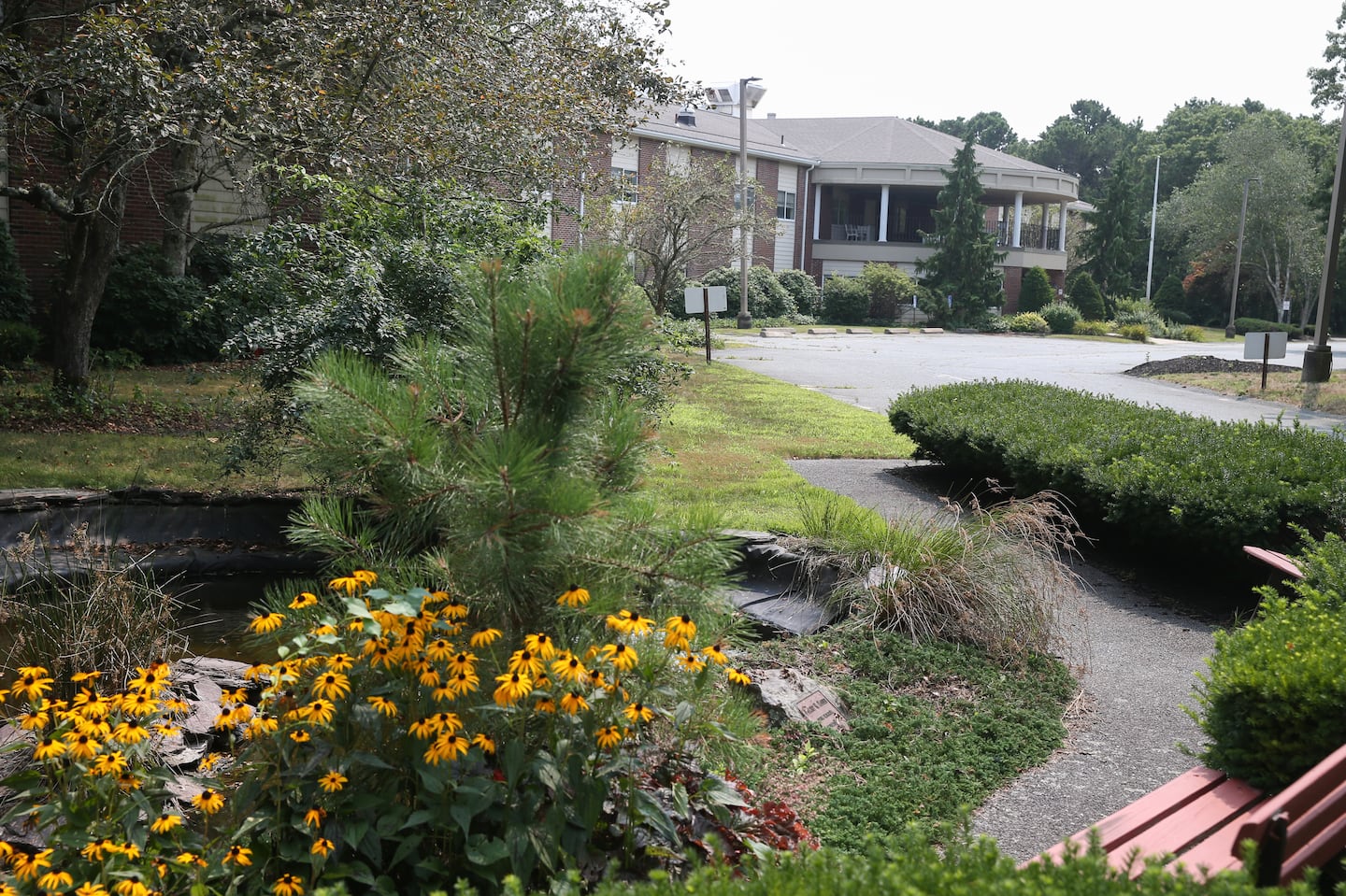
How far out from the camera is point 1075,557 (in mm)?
7914

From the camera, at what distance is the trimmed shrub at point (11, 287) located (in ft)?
49.9

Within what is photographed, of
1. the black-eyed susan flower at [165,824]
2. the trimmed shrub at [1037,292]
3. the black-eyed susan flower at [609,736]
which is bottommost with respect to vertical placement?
the black-eyed susan flower at [165,824]

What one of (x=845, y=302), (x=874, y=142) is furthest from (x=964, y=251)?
(x=874, y=142)

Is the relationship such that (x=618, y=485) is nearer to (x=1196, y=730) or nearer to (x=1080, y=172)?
(x=1196, y=730)

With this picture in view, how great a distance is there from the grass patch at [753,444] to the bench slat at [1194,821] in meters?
2.96

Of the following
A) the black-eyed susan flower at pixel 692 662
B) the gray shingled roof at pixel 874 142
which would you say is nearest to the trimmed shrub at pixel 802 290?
the gray shingled roof at pixel 874 142

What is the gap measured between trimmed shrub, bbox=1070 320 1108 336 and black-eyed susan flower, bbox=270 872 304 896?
4414 centimetres

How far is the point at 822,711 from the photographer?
480cm

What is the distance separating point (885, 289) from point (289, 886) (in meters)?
42.2

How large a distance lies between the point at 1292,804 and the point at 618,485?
6.72ft

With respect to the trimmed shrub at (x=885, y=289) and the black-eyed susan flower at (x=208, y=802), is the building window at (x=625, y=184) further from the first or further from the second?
the black-eyed susan flower at (x=208, y=802)

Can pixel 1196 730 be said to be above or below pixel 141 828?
below

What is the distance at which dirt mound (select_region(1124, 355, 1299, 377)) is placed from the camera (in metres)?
23.4

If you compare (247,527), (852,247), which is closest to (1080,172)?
(852,247)
